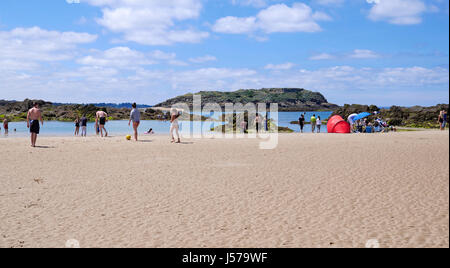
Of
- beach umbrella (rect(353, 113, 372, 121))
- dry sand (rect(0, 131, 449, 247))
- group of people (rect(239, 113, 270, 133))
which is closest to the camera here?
dry sand (rect(0, 131, 449, 247))

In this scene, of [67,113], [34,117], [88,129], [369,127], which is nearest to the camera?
[34,117]

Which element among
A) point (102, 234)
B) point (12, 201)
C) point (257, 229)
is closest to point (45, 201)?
point (12, 201)

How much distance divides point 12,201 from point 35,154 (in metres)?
8.11

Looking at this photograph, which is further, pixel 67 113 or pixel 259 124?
pixel 67 113

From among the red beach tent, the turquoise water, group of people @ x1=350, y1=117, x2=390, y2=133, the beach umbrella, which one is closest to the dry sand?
the red beach tent

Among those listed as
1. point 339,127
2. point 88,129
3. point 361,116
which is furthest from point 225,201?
point 88,129

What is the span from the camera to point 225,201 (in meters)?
8.68

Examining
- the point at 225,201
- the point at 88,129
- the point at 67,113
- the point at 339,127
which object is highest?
the point at 67,113

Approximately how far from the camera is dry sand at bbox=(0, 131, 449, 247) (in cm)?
644

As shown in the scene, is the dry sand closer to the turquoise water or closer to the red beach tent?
the red beach tent

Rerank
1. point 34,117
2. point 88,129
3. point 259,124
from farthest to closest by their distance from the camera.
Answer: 1. point 88,129
2. point 259,124
3. point 34,117

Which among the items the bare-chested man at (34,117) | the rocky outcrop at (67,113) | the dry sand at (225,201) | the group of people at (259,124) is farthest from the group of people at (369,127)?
the rocky outcrop at (67,113)

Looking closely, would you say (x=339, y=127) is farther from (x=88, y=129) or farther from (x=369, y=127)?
(x=88, y=129)

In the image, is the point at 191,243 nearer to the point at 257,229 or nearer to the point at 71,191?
the point at 257,229
